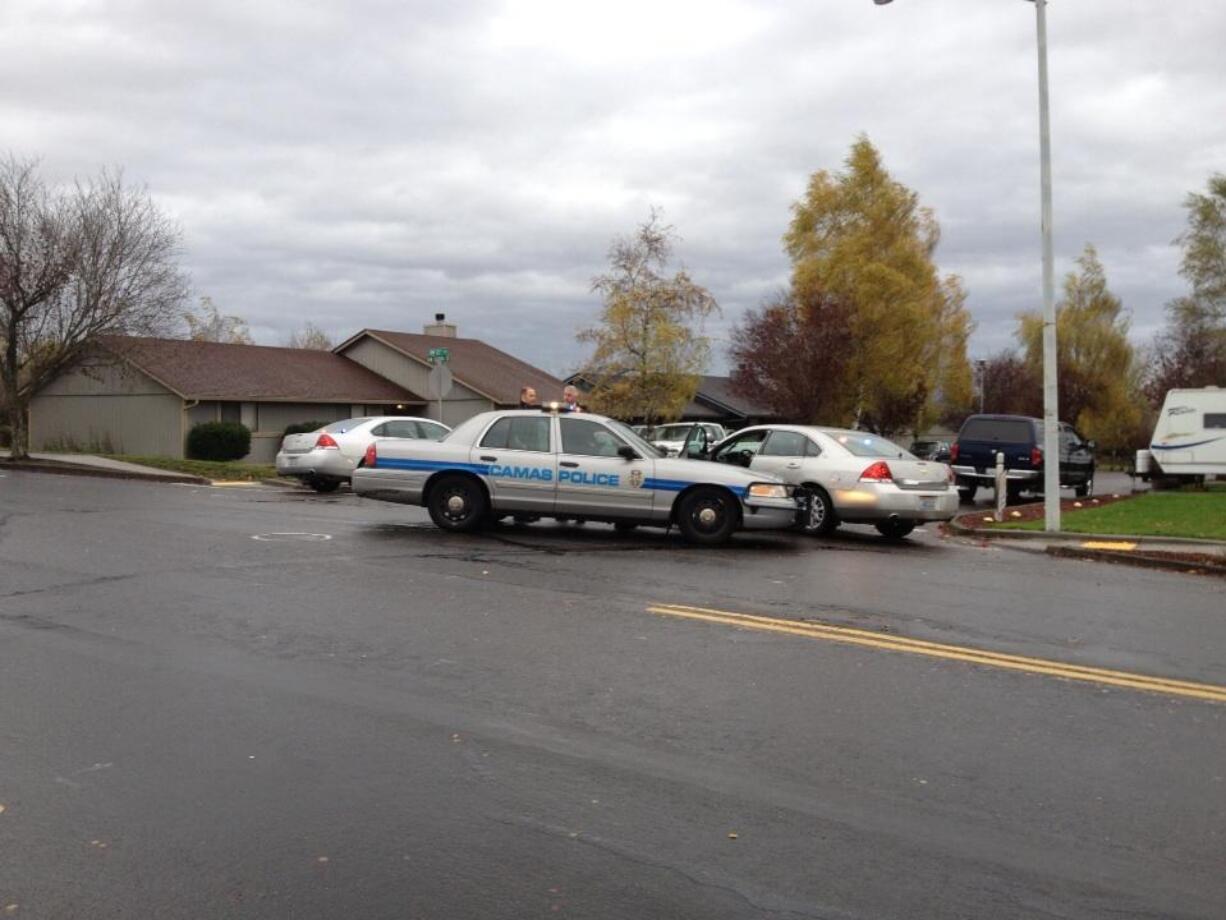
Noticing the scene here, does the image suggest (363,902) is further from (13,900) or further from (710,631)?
(710,631)

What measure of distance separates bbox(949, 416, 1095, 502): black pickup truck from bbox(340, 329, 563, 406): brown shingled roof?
21388 millimetres

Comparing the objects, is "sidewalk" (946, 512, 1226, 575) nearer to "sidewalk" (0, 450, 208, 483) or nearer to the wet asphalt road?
the wet asphalt road

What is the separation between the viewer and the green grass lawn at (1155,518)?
15.6 meters

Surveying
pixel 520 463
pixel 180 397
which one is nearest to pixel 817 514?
pixel 520 463

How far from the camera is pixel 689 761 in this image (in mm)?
5324

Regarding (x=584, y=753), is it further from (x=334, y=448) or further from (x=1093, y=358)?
(x=1093, y=358)

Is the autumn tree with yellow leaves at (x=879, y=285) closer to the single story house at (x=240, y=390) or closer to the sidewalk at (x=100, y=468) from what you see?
the single story house at (x=240, y=390)

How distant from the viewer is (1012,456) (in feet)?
77.4

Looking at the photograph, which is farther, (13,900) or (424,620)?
(424,620)

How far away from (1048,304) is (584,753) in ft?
42.8

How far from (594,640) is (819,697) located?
1878mm

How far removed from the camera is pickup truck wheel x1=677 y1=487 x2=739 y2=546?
13.3 m

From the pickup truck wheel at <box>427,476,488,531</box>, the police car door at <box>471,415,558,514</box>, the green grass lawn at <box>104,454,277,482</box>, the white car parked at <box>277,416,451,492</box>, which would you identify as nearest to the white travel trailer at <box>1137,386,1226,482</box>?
the white car parked at <box>277,416,451,492</box>

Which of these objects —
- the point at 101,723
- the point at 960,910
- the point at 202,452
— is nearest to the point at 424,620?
the point at 101,723
